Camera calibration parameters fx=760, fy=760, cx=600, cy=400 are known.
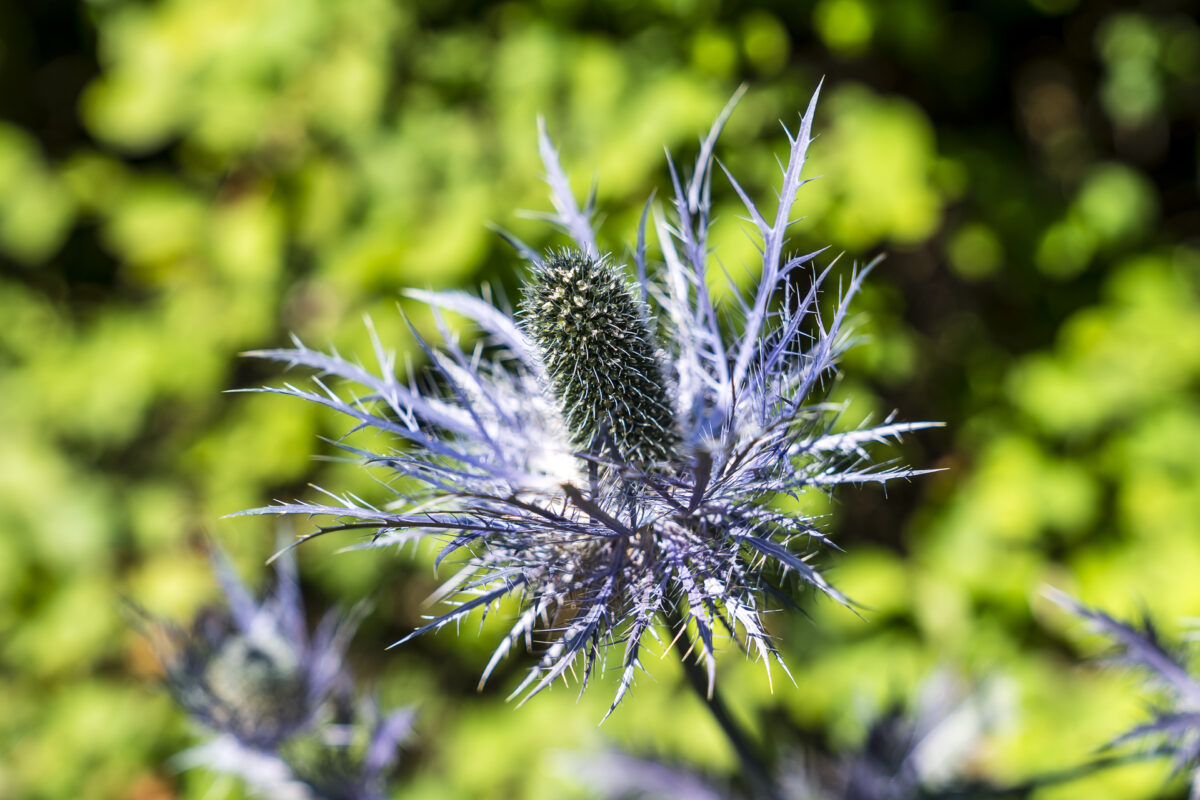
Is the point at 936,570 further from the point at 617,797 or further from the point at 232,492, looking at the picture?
the point at 232,492

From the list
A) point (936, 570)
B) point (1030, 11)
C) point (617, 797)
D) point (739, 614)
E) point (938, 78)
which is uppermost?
point (1030, 11)

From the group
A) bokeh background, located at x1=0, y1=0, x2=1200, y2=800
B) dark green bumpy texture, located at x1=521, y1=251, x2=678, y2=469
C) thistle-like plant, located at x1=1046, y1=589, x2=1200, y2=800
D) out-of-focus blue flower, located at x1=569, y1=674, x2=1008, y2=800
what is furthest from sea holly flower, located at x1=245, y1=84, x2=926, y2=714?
bokeh background, located at x1=0, y1=0, x2=1200, y2=800

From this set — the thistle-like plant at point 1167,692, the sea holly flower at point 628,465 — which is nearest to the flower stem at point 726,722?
the sea holly flower at point 628,465

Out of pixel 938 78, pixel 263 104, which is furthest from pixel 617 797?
pixel 938 78

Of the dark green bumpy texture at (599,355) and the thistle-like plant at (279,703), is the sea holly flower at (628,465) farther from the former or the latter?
the thistle-like plant at (279,703)

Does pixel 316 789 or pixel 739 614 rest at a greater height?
pixel 739 614

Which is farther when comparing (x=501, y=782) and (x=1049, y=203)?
(x=501, y=782)

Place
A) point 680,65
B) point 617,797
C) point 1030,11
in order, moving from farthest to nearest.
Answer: point 1030,11
point 680,65
point 617,797
